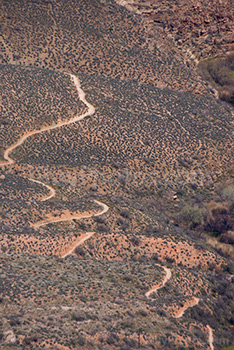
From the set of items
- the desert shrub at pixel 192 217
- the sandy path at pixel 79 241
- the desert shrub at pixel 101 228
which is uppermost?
the sandy path at pixel 79 241

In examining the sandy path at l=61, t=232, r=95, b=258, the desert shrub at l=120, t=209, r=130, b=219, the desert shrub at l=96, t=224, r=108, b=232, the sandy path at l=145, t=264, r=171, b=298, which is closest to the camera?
the sandy path at l=145, t=264, r=171, b=298

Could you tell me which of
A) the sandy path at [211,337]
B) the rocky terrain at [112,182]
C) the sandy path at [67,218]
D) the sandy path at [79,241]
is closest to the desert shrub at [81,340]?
the rocky terrain at [112,182]

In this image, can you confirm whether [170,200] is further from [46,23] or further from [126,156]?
[46,23]

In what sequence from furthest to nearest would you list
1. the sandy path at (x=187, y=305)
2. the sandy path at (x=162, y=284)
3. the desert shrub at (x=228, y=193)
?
the desert shrub at (x=228, y=193) → the sandy path at (x=162, y=284) → the sandy path at (x=187, y=305)

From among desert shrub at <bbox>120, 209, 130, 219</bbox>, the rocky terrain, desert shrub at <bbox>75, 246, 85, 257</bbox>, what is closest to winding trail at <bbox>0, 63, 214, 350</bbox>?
the rocky terrain

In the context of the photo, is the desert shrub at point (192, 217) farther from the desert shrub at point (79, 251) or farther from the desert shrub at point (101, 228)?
the desert shrub at point (79, 251)

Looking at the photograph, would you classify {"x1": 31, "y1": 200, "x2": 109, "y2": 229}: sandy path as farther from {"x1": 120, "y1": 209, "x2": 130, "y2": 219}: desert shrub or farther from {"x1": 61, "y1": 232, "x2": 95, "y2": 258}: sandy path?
{"x1": 61, "y1": 232, "x2": 95, "y2": 258}: sandy path

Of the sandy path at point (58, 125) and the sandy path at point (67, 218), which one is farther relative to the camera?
the sandy path at point (58, 125)

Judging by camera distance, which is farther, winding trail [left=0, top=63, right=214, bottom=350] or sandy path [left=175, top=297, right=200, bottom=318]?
winding trail [left=0, top=63, right=214, bottom=350]

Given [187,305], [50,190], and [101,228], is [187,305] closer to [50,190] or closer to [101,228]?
[101,228]
